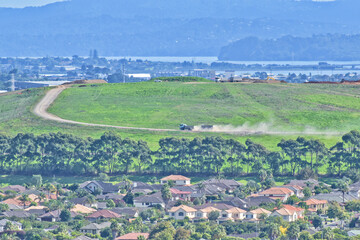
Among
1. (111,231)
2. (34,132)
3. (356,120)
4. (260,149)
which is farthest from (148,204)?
(356,120)

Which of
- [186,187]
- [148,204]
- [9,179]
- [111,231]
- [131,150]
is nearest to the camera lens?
[111,231]

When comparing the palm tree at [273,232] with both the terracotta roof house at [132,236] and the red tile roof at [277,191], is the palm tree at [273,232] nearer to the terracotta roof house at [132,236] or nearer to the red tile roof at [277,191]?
the terracotta roof house at [132,236]

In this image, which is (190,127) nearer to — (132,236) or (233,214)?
(233,214)

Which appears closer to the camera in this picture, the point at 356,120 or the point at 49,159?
the point at 49,159

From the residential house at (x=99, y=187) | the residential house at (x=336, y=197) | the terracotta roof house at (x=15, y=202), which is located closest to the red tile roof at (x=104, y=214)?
the terracotta roof house at (x=15, y=202)

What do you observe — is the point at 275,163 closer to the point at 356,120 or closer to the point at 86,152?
the point at 86,152

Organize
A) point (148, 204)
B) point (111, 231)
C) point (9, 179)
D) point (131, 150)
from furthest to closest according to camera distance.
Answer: point (131, 150) < point (9, 179) < point (148, 204) < point (111, 231)

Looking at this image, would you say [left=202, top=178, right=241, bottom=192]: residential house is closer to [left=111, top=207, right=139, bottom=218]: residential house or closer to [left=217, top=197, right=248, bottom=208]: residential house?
[left=217, top=197, right=248, bottom=208]: residential house
